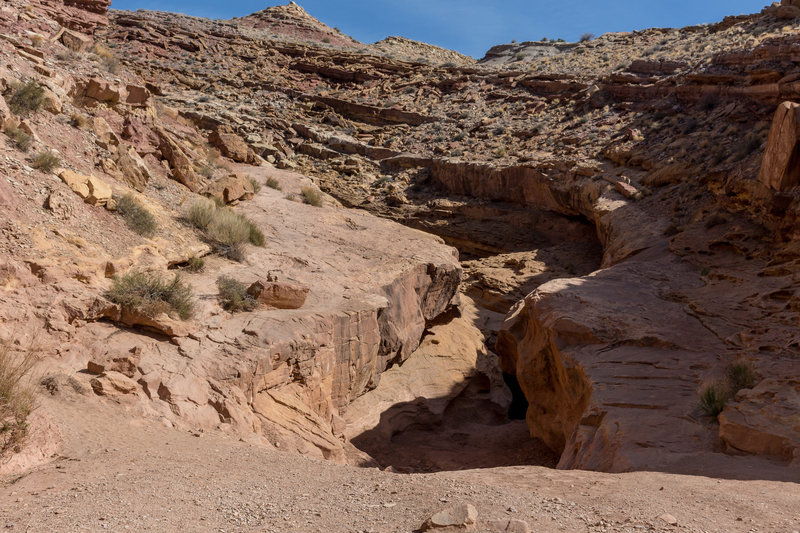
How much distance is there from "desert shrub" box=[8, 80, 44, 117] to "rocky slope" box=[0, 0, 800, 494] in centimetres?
18

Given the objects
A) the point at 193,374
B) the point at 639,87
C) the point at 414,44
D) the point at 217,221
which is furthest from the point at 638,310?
the point at 414,44

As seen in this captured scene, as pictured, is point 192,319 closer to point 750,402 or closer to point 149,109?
point 750,402

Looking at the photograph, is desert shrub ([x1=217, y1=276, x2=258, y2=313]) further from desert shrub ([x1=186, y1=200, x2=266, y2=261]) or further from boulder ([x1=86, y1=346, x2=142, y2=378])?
boulder ([x1=86, y1=346, x2=142, y2=378])

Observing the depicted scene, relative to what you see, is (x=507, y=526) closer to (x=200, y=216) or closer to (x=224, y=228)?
(x=224, y=228)

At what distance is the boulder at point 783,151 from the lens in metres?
11.8

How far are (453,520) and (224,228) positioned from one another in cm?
1014

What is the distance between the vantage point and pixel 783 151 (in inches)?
487

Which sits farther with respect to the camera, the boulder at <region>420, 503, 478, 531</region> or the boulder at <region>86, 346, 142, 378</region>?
the boulder at <region>86, 346, 142, 378</region>

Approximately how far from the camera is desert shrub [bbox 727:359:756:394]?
8.10 meters

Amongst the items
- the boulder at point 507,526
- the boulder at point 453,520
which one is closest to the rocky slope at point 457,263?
the boulder at point 507,526

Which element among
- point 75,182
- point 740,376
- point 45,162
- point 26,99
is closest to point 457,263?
point 740,376

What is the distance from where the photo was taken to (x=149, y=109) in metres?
17.0

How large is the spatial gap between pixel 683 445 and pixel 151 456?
629cm

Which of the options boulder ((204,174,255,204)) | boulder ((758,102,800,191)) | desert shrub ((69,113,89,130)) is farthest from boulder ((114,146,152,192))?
boulder ((758,102,800,191))
